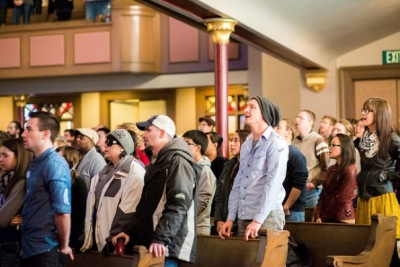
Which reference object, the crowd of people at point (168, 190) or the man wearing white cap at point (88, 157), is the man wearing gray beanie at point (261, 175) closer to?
the crowd of people at point (168, 190)

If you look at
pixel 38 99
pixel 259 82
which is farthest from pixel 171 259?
pixel 38 99

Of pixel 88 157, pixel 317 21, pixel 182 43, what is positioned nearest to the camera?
pixel 88 157

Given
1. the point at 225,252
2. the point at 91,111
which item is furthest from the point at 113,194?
the point at 91,111

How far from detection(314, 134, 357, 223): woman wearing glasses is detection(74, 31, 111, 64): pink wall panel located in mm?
10420

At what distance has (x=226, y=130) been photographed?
11328 mm

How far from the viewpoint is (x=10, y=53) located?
18.9m

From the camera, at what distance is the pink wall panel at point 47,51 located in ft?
60.6

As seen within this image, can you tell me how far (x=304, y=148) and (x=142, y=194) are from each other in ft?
12.3

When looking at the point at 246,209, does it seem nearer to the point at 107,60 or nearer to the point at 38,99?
the point at 107,60

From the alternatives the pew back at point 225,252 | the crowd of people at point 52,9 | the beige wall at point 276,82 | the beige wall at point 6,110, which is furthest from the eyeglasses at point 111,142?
the beige wall at point 6,110

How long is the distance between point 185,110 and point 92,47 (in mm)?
2649

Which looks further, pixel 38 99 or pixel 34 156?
pixel 38 99

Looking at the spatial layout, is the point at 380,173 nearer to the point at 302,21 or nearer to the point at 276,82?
the point at 302,21

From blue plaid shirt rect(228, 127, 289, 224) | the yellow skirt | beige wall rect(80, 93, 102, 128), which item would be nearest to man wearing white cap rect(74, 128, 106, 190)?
blue plaid shirt rect(228, 127, 289, 224)
